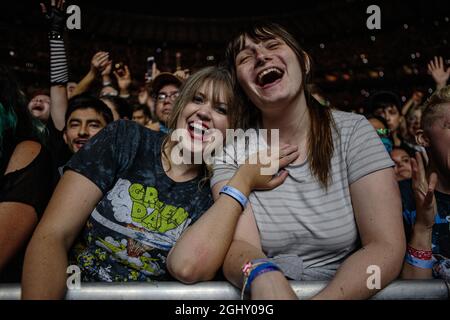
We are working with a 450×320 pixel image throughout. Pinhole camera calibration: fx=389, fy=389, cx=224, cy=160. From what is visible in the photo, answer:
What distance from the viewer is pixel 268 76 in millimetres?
1349

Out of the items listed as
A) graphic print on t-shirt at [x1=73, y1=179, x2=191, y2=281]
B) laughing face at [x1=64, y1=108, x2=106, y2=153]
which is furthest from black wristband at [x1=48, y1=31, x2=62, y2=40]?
graphic print on t-shirt at [x1=73, y1=179, x2=191, y2=281]

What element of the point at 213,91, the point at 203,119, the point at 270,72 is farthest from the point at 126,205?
the point at 270,72

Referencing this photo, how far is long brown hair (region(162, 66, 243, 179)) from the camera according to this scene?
1.50m

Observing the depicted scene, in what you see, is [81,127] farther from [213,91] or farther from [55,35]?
[213,91]

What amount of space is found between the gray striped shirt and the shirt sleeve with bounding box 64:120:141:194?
0.46m

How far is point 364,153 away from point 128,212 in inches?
29.9

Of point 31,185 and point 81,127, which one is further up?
point 81,127

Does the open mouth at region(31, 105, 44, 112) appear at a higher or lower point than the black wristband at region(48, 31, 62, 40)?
lower

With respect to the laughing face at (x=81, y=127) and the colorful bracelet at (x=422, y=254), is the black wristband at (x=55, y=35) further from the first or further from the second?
Result: the colorful bracelet at (x=422, y=254)

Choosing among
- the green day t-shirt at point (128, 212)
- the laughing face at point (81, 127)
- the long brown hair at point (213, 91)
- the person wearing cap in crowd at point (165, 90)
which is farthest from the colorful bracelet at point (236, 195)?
the person wearing cap in crowd at point (165, 90)

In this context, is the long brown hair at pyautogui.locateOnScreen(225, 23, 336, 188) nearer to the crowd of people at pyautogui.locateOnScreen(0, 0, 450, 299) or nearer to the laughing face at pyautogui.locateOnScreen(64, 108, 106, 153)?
the crowd of people at pyautogui.locateOnScreen(0, 0, 450, 299)

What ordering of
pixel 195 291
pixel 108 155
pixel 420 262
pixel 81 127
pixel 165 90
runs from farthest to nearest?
pixel 165 90
pixel 81 127
pixel 108 155
pixel 420 262
pixel 195 291
